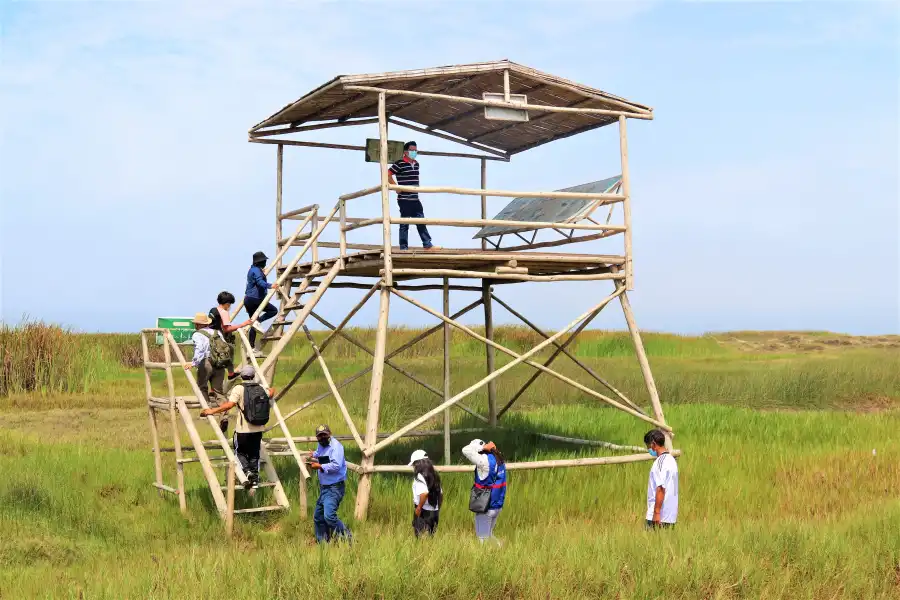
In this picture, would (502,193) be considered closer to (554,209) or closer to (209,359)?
(554,209)

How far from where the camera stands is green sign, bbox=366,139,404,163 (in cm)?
1602

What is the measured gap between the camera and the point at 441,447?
18.8 metres

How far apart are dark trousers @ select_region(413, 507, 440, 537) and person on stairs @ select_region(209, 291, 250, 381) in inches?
186

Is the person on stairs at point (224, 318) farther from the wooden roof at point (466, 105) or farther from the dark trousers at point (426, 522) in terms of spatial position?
the dark trousers at point (426, 522)

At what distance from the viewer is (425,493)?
36.1ft

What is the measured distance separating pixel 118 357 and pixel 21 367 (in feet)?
29.6

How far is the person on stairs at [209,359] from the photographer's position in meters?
14.9

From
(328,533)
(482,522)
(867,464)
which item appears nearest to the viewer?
(482,522)

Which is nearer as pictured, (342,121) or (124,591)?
(124,591)

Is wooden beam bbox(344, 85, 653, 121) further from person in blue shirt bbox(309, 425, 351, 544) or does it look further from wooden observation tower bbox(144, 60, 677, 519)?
person in blue shirt bbox(309, 425, 351, 544)

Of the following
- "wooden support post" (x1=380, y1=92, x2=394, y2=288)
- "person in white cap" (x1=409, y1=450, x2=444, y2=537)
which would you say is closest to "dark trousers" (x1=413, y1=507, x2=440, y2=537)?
"person in white cap" (x1=409, y1=450, x2=444, y2=537)

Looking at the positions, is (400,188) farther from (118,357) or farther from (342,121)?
(118,357)

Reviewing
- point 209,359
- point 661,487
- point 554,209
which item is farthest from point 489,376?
point 661,487

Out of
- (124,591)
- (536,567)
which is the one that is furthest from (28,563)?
(536,567)
